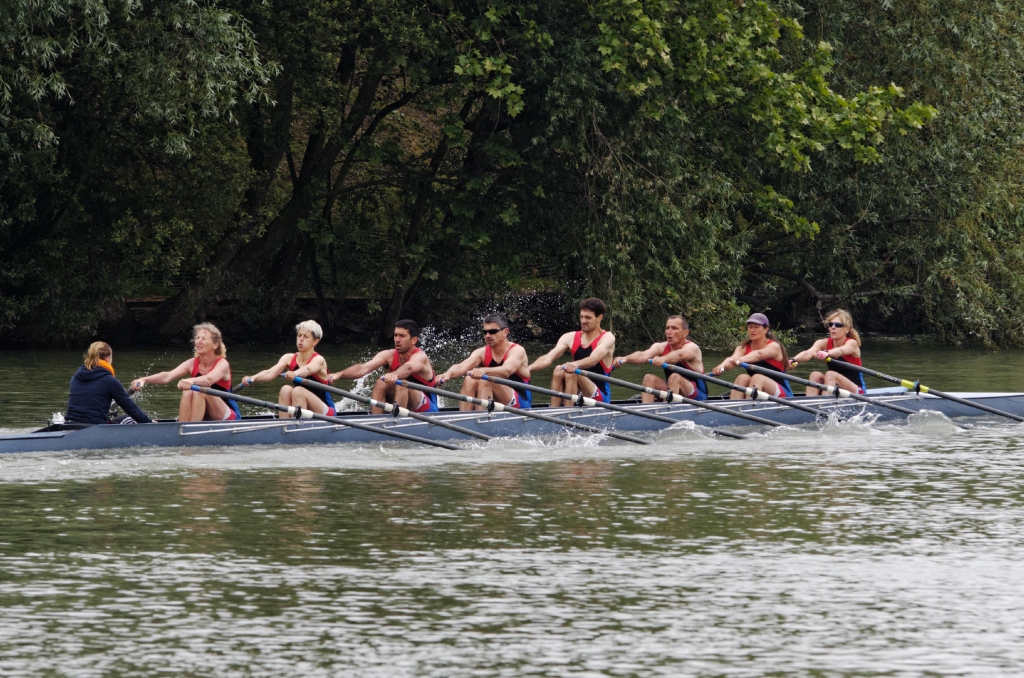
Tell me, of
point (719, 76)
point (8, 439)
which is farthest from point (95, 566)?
point (719, 76)

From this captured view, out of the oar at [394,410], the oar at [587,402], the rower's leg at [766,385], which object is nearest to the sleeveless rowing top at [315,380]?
the oar at [394,410]

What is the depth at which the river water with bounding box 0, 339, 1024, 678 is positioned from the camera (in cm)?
794

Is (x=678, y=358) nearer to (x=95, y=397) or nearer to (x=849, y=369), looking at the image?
(x=849, y=369)

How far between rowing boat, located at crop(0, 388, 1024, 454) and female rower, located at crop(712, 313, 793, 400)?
0.38m

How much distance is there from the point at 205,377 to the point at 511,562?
6158 millimetres

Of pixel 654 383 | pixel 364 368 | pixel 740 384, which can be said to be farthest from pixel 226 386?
pixel 740 384

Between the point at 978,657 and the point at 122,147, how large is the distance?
25.2m

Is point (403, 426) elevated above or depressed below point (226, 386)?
below

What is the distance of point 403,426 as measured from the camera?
16.0 meters

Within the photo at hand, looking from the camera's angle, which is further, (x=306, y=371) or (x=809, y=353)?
(x=809, y=353)

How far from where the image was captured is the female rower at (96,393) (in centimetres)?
1467

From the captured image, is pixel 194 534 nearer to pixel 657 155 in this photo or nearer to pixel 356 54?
pixel 657 155

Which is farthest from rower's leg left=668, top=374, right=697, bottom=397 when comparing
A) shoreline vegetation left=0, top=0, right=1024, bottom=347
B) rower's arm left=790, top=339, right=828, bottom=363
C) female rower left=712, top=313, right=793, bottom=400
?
shoreline vegetation left=0, top=0, right=1024, bottom=347

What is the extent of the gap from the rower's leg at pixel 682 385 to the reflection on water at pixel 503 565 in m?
3.11
